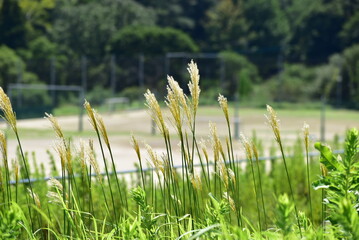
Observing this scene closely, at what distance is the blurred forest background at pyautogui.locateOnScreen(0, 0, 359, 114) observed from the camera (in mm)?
39281

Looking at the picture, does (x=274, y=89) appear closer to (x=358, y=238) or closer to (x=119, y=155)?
(x=119, y=155)

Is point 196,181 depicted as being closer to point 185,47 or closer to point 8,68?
point 8,68

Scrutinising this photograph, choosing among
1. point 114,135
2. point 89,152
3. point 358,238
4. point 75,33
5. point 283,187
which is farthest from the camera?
point 75,33

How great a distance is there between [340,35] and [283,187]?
45.4 m

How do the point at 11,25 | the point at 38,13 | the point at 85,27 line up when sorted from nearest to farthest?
the point at 11,25 < the point at 85,27 < the point at 38,13

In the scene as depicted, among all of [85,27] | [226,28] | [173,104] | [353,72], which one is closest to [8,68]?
[85,27]

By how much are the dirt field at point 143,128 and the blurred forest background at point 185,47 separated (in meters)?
1.53

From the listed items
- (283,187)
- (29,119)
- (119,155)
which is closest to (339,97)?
(29,119)

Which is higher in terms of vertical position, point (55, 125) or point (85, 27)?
point (85, 27)

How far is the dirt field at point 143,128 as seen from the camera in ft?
63.6

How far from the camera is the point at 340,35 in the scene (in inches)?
1980

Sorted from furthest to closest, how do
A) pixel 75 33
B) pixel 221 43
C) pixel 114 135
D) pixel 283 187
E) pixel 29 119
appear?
pixel 221 43, pixel 75 33, pixel 29 119, pixel 114 135, pixel 283 187

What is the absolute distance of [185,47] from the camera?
1943 inches

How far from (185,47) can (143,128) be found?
21.2 metres
